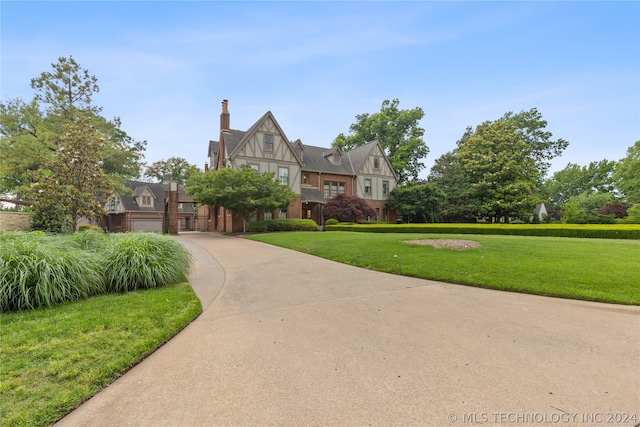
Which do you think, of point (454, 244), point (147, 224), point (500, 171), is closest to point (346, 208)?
point (500, 171)

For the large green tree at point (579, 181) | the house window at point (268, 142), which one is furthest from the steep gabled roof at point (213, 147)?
the large green tree at point (579, 181)

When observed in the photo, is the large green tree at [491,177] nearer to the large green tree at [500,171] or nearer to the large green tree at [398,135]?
the large green tree at [500,171]

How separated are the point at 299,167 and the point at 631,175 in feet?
131

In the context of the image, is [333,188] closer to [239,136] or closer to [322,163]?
[322,163]

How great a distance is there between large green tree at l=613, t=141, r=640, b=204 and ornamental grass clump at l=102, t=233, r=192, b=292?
152ft

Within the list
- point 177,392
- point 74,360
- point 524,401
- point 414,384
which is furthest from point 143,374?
point 524,401

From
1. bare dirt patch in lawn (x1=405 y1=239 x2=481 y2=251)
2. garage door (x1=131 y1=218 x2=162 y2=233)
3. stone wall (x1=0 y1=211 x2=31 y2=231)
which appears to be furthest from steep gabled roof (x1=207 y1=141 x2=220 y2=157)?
bare dirt patch in lawn (x1=405 y1=239 x2=481 y2=251)

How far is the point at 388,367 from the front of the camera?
2564mm

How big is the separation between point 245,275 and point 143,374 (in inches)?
165

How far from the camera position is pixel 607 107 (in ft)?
33.8

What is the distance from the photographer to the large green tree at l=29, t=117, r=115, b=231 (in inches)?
326

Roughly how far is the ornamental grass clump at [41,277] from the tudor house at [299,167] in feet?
55.5

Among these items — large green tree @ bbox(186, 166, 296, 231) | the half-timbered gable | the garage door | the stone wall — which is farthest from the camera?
the garage door

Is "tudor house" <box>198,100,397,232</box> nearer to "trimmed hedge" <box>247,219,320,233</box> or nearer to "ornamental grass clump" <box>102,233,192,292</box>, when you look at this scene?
"trimmed hedge" <box>247,219,320,233</box>
